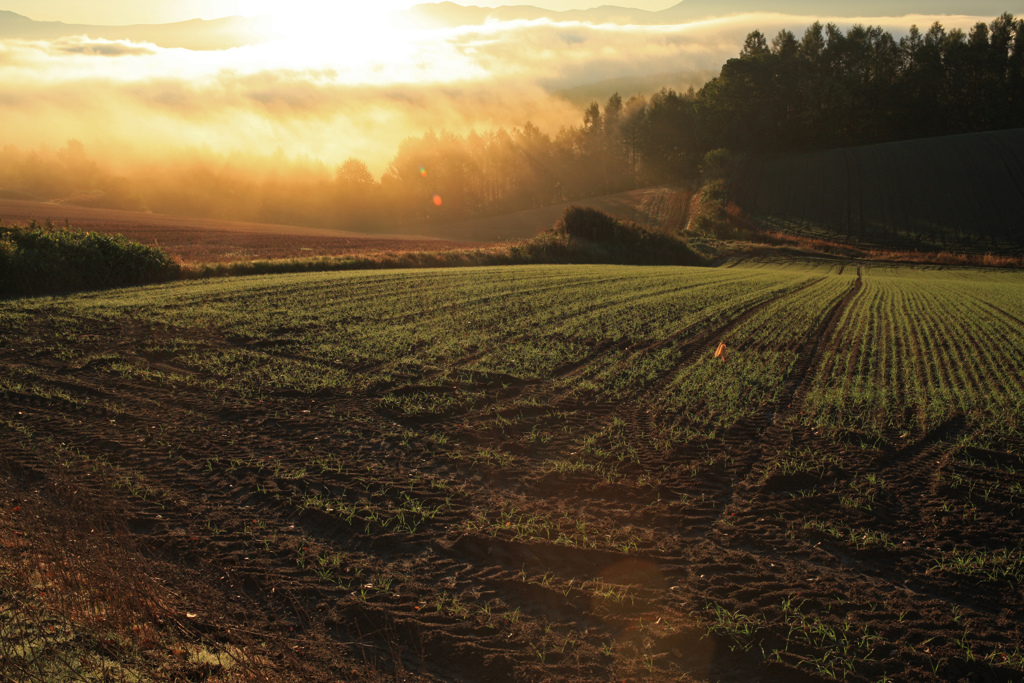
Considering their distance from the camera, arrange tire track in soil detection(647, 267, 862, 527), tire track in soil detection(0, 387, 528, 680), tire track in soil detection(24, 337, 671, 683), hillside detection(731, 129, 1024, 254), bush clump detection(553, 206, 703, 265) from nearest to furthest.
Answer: tire track in soil detection(0, 387, 528, 680) → tire track in soil detection(24, 337, 671, 683) → tire track in soil detection(647, 267, 862, 527) → bush clump detection(553, 206, 703, 265) → hillside detection(731, 129, 1024, 254)

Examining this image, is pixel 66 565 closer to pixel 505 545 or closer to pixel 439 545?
pixel 439 545

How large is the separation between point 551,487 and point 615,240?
37368mm

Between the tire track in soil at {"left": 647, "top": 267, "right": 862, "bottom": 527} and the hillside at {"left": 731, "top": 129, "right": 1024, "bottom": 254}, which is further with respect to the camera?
the hillside at {"left": 731, "top": 129, "right": 1024, "bottom": 254}

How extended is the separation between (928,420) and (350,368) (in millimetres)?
10278

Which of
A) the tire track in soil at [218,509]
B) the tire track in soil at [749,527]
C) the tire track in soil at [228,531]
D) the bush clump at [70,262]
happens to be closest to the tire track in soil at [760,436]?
the tire track in soil at [749,527]

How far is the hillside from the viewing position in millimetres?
50656

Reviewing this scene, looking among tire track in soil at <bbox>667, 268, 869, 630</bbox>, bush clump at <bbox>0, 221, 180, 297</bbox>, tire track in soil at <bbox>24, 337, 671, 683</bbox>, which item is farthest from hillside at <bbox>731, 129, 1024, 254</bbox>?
tire track in soil at <bbox>24, 337, 671, 683</bbox>

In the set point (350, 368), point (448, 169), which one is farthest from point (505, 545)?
point (448, 169)

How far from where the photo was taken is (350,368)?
40.5 ft

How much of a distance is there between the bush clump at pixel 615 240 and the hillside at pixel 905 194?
18.3 metres

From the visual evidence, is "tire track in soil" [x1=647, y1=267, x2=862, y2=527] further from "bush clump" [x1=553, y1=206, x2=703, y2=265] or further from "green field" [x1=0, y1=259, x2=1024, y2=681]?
"bush clump" [x1=553, y1=206, x2=703, y2=265]

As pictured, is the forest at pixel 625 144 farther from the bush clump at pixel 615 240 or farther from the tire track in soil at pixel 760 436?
the tire track in soil at pixel 760 436

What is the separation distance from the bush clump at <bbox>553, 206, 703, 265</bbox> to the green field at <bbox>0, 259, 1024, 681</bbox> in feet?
86.6

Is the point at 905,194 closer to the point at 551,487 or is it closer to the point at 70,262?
the point at 551,487
